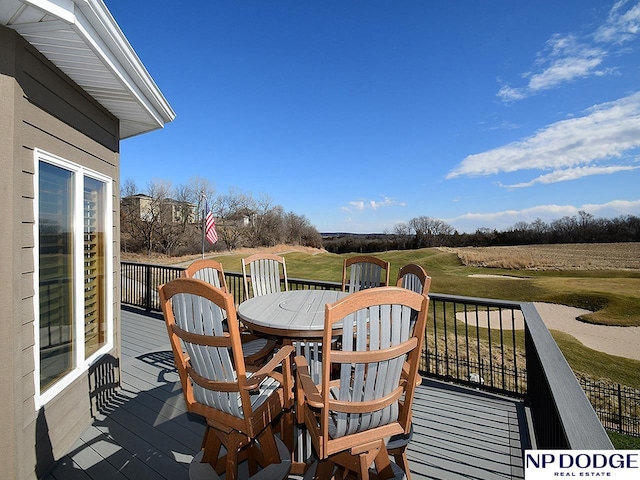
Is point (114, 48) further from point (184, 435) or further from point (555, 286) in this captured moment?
point (555, 286)

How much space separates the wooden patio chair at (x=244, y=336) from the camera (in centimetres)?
220

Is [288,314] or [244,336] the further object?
[244,336]

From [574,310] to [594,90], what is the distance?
9886mm

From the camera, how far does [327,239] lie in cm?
3334

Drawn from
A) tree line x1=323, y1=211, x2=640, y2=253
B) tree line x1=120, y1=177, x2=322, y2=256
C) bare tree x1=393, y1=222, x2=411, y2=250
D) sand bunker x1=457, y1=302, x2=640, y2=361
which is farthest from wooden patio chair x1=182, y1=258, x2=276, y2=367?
bare tree x1=393, y1=222, x2=411, y2=250

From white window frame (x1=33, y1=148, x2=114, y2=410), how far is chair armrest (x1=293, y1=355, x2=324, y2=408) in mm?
1642

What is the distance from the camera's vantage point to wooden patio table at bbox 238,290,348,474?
1904 millimetres

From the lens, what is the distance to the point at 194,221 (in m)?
26.4

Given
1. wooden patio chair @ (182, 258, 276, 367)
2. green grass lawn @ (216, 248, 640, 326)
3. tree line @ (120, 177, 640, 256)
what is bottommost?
green grass lawn @ (216, 248, 640, 326)

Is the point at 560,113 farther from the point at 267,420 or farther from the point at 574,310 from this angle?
the point at 267,420

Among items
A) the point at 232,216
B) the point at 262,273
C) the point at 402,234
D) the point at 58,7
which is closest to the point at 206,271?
the point at 262,273

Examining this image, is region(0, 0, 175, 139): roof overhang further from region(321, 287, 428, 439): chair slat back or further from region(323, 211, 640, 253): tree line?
region(323, 211, 640, 253): tree line

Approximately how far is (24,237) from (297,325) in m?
1.64

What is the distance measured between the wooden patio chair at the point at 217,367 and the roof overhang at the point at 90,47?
4.75 ft
